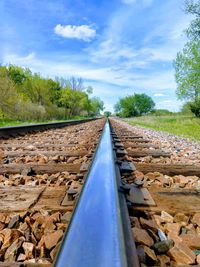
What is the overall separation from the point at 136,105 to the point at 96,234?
412ft

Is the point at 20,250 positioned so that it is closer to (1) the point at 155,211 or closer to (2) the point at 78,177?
(1) the point at 155,211

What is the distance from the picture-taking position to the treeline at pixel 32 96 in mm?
25891

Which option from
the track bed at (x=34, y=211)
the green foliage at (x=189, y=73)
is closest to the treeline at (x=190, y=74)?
the green foliage at (x=189, y=73)

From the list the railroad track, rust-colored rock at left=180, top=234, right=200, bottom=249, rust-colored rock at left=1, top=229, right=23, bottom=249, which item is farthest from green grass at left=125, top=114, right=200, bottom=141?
rust-colored rock at left=1, top=229, right=23, bottom=249

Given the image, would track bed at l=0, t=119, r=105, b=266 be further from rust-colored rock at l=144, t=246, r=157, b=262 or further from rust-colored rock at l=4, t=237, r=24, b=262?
rust-colored rock at l=144, t=246, r=157, b=262

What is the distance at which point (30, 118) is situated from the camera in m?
27.3

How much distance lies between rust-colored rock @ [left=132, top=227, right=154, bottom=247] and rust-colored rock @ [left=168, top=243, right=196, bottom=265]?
0.36 feet

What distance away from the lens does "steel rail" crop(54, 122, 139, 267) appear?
0.97 meters

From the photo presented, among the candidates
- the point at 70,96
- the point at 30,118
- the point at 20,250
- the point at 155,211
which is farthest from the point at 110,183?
the point at 70,96

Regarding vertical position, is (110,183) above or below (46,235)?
above

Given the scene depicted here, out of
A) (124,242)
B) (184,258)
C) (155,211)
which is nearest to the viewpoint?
(124,242)

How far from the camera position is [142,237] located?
144 cm

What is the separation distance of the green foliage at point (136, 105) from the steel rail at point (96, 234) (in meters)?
111

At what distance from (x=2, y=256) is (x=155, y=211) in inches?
35.5
